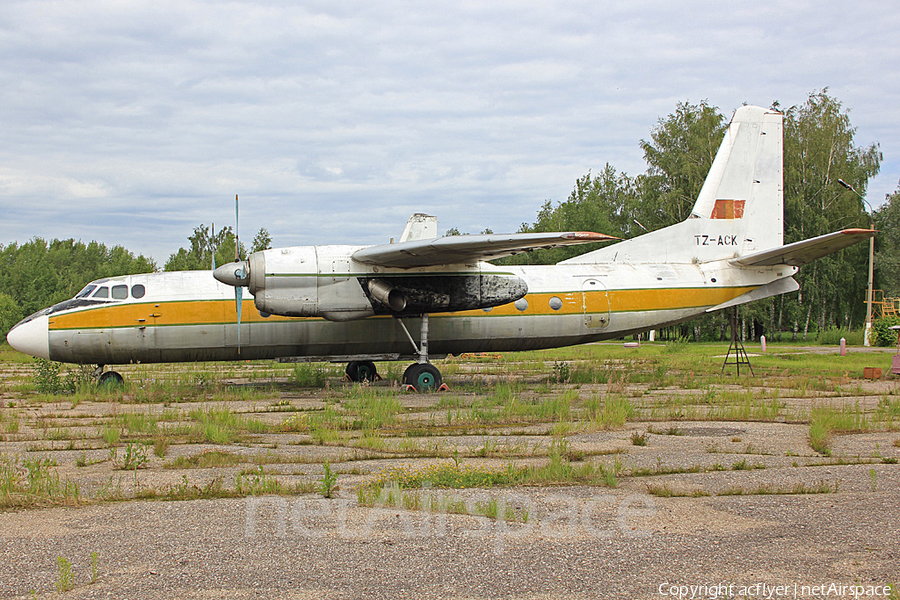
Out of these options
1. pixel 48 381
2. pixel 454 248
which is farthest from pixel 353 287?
pixel 48 381

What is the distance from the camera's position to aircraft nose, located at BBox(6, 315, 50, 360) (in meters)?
16.1

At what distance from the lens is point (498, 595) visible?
4402 mm

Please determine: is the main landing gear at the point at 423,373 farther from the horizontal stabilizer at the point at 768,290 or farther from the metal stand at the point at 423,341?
the horizontal stabilizer at the point at 768,290

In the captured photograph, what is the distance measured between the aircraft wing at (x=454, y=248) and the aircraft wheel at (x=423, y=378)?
8.17 feet

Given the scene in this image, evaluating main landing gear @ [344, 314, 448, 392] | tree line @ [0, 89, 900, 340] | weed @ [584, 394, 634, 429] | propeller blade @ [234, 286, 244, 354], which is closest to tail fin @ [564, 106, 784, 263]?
main landing gear @ [344, 314, 448, 392]

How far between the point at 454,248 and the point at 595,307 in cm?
541

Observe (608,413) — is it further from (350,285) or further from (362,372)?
(362,372)

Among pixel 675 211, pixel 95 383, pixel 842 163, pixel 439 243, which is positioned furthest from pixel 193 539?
pixel 842 163

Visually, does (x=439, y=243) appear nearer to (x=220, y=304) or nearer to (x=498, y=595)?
(x=220, y=304)

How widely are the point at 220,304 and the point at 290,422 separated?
6320mm

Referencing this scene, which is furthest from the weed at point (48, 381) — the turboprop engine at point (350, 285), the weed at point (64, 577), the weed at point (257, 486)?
the weed at point (64, 577)

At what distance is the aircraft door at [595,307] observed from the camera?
18672 millimetres
